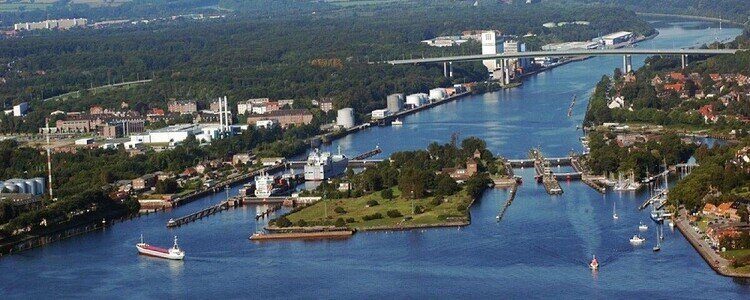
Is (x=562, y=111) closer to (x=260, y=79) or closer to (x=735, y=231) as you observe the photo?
(x=260, y=79)

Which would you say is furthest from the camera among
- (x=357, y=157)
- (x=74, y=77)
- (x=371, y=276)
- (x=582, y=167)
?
(x=74, y=77)

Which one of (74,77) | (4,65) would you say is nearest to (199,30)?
(4,65)

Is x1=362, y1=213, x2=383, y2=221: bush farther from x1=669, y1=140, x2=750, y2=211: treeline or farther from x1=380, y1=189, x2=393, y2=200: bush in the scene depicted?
x1=669, y1=140, x2=750, y2=211: treeline

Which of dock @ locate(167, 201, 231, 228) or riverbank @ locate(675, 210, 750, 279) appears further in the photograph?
dock @ locate(167, 201, 231, 228)

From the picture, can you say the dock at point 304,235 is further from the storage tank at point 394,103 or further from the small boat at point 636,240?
the storage tank at point 394,103

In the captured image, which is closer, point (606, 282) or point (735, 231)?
point (606, 282)

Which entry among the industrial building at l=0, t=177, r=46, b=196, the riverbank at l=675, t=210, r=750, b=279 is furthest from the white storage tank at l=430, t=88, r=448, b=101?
the riverbank at l=675, t=210, r=750, b=279

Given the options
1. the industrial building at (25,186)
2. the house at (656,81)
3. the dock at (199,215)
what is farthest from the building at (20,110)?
the dock at (199,215)
